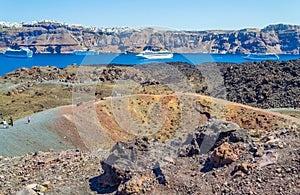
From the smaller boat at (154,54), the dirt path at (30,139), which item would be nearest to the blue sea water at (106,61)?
the smaller boat at (154,54)

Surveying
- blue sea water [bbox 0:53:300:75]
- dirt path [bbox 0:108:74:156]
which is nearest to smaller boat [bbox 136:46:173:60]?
blue sea water [bbox 0:53:300:75]

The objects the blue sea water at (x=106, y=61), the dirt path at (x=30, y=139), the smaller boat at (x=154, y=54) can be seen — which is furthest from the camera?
the smaller boat at (x=154, y=54)

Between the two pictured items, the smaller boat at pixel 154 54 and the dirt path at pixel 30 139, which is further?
the smaller boat at pixel 154 54

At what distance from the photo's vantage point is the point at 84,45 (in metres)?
192

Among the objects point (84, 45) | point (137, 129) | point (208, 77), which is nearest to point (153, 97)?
point (137, 129)

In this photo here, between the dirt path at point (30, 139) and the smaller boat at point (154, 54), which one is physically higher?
the dirt path at point (30, 139)

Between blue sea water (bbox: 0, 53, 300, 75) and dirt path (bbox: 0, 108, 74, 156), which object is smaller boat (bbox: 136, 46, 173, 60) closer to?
blue sea water (bbox: 0, 53, 300, 75)

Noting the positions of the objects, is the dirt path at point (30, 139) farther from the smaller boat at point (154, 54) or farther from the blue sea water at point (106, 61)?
the smaller boat at point (154, 54)

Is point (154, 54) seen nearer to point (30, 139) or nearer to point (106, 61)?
point (106, 61)

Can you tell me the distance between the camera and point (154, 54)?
90.3 meters

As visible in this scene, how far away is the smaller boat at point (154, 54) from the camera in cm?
8750

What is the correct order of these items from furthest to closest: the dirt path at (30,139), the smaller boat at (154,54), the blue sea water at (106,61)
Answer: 1. the smaller boat at (154,54)
2. the blue sea water at (106,61)
3. the dirt path at (30,139)

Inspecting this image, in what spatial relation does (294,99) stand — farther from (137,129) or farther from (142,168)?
(142,168)

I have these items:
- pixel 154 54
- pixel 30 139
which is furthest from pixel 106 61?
pixel 30 139
